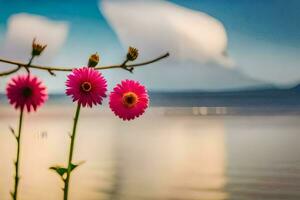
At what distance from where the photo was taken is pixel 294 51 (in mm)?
2043

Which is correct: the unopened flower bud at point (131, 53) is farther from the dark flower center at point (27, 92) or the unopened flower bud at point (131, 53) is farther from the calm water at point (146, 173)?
A: the calm water at point (146, 173)

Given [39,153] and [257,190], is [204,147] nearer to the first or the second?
[39,153]

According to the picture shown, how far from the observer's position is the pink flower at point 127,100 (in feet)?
2.48

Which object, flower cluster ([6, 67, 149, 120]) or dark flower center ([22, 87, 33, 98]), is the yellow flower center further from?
dark flower center ([22, 87, 33, 98])

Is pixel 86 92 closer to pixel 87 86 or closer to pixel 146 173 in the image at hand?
pixel 87 86

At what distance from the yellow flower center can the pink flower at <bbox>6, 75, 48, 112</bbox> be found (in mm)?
104

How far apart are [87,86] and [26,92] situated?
0.07 meters

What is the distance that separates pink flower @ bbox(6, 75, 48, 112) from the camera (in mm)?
702

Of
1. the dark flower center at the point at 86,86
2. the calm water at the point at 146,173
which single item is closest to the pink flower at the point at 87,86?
the dark flower center at the point at 86,86

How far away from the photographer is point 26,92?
0.71m

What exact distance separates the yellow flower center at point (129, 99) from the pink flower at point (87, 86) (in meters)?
0.04

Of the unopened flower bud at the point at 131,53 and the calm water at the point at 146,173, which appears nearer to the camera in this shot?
the unopened flower bud at the point at 131,53

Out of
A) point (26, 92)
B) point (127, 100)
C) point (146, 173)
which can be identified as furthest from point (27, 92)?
point (146, 173)

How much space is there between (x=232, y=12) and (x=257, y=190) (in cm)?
227
